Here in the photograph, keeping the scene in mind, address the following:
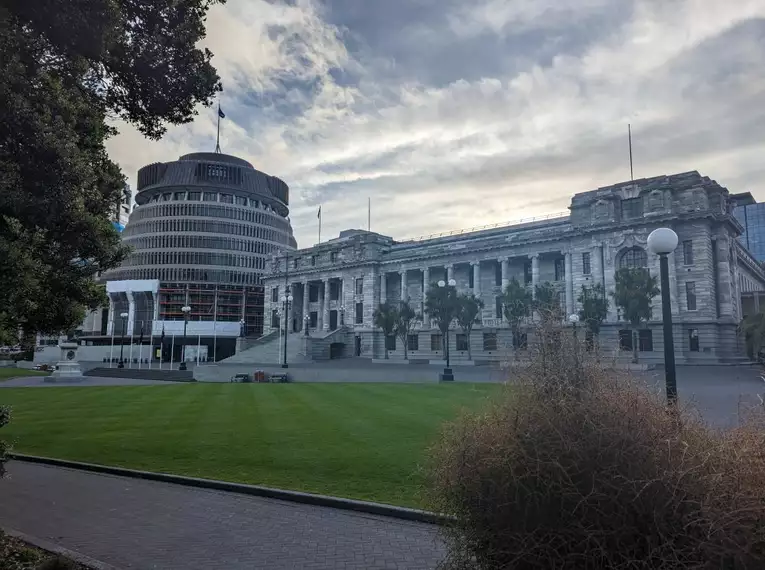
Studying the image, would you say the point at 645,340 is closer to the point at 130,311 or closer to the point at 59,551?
the point at 59,551

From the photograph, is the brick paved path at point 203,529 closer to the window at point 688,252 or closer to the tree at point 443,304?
the tree at point 443,304

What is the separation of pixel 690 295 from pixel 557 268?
16.0 meters

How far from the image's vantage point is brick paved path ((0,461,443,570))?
283 inches

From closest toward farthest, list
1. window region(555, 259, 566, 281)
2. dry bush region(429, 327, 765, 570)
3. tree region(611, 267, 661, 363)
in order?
dry bush region(429, 327, 765, 570) → tree region(611, 267, 661, 363) → window region(555, 259, 566, 281)

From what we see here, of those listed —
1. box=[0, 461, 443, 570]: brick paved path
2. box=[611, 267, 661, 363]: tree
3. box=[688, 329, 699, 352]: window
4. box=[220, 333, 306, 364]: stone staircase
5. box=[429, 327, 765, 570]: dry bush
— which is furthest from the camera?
box=[220, 333, 306, 364]: stone staircase

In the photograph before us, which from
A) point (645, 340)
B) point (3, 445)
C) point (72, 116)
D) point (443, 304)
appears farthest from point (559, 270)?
point (3, 445)

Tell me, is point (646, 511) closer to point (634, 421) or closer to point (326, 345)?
point (634, 421)

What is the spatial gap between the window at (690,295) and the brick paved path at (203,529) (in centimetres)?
5329

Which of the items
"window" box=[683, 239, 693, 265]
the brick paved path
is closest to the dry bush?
the brick paved path

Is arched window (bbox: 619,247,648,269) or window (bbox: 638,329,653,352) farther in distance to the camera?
arched window (bbox: 619,247,648,269)

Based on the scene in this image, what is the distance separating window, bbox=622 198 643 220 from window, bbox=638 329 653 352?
11900mm

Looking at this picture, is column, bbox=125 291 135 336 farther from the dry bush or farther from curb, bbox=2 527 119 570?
the dry bush

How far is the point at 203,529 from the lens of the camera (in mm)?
8500

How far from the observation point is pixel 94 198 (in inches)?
374
